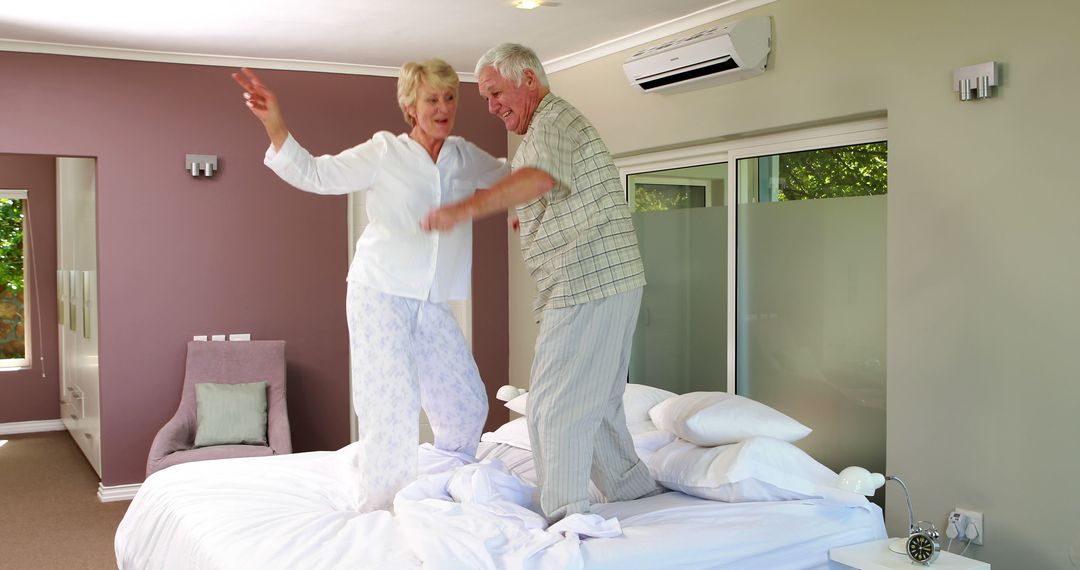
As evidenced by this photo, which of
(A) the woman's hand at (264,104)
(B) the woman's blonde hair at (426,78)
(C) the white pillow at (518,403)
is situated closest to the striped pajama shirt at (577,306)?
(B) the woman's blonde hair at (426,78)

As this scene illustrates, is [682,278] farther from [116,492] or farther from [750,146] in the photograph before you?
[116,492]

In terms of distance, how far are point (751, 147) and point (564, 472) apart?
2109 mm

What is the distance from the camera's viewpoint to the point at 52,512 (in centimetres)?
480

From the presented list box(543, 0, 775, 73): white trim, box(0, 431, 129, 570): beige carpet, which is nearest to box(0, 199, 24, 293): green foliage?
box(0, 431, 129, 570): beige carpet

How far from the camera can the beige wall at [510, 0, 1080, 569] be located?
2930 millimetres

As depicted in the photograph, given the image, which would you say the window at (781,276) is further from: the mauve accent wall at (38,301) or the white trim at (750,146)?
the mauve accent wall at (38,301)

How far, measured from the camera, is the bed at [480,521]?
2326 mm

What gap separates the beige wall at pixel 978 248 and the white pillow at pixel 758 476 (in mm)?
631

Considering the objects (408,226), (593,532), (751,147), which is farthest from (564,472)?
(751,147)

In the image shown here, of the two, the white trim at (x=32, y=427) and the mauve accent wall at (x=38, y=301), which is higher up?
the mauve accent wall at (x=38, y=301)

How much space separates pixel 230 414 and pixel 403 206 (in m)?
2.41

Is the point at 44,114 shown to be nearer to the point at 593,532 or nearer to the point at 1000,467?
the point at 593,532

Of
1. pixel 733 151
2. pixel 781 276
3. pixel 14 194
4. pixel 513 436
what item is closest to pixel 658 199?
pixel 733 151

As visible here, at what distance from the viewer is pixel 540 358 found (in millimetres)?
2680
